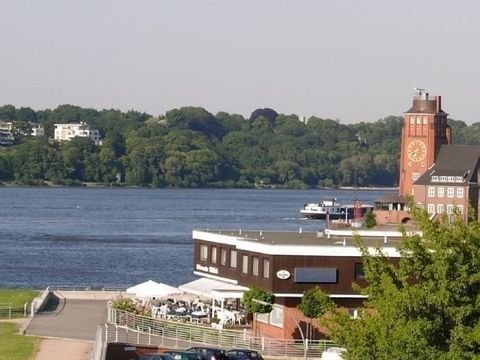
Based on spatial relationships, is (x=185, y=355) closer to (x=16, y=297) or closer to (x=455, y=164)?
(x=16, y=297)

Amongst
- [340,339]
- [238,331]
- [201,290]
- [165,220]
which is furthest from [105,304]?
[165,220]

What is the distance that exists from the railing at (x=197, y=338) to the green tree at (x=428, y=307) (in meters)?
14.9

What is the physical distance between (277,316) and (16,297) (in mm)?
16769

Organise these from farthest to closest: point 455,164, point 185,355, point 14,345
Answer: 1. point 455,164
2. point 14,345
3. point 185,355

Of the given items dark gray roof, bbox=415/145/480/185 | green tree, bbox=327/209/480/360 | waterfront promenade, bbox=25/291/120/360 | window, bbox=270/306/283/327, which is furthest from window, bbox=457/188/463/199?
green tree, bbox=327/209/480/360

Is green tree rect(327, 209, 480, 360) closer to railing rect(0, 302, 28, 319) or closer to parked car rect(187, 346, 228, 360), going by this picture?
parked car rect(187, 346, 228, 360)

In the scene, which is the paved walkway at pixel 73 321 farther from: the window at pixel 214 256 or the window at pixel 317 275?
the window at pixel 317 275

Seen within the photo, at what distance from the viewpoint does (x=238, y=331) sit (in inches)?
2181

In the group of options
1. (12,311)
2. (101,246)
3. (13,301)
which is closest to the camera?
(12,311)

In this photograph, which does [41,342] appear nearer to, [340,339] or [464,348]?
A: [340,339]

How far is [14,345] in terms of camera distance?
51.4 meters

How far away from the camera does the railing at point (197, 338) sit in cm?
5200

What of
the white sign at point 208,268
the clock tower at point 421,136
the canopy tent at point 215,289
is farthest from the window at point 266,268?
the clock tower at point 421,136

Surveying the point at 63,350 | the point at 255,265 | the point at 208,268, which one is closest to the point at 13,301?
the point at 208,268
